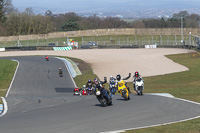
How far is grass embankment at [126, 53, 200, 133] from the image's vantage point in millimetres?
12415

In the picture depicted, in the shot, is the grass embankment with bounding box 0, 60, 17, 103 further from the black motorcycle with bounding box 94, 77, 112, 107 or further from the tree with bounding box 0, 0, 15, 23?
the tree with bounding box 0, 0, 15, 23

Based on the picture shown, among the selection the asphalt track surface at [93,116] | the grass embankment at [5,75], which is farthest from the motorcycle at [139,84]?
the grass embankment at [5,75]

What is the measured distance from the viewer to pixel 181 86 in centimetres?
3288

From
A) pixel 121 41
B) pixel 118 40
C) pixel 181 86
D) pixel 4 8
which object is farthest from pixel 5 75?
pixel 4 8

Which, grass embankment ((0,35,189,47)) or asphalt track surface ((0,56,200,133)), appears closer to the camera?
asphalt track surface ((0,56,200,133))

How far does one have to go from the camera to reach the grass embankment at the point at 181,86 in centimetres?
1241

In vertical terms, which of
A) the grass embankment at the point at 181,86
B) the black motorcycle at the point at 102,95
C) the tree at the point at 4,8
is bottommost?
the grass embankment at the point at 181,86

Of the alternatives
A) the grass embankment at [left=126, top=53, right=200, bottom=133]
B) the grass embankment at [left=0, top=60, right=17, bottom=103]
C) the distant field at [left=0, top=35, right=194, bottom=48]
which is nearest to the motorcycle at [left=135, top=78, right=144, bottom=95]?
the grass embankment at [left=126, top=53, right=200, bottom=133]

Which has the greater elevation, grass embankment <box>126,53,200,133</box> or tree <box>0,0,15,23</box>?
tree <box>0,0,15,23</box>

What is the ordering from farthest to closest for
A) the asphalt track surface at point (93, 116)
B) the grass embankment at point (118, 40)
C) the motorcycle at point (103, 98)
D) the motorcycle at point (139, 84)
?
1. the grass embankment at point (118, 40)
2. the motorcycle at point (139, 84)
3. the motorcycle at point (103, 98)
4. the asphalt track surface at point (93, 116)

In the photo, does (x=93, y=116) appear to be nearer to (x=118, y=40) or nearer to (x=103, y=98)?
(x=103, y=98)

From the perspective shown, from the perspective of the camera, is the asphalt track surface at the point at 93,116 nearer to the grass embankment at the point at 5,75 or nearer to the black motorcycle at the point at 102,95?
the black motorcycle at the point at 102,95

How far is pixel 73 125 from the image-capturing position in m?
12.9

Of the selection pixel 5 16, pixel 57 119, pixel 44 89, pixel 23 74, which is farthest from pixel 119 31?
pixel 57 119
